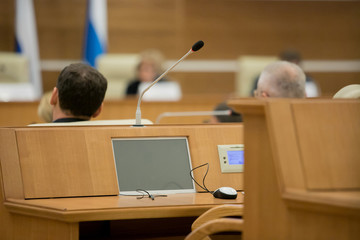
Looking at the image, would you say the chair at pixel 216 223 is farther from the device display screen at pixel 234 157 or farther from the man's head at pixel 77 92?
the man's head at pixel 77 92

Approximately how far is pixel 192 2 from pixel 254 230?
7.45m

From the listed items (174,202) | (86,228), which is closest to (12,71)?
(86,228)

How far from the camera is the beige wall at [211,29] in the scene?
888 cm

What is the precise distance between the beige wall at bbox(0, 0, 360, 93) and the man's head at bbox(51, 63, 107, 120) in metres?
6.01

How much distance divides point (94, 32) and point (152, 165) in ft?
19.6

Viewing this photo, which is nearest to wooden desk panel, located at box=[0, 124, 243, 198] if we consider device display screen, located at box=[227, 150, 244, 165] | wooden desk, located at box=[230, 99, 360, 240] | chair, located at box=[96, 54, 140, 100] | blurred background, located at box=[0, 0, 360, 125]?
device display screen, located at box=[227, 150, 244, 165]

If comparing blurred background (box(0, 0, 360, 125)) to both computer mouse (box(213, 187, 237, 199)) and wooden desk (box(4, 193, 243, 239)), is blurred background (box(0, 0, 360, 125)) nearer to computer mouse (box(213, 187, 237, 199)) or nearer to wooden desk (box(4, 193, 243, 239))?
computer mouse (box(213, 187, 237, 199))

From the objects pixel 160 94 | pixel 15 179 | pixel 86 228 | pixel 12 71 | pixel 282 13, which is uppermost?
pixel 282 13

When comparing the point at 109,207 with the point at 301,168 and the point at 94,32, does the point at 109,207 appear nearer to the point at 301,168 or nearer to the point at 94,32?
the point at 301,168


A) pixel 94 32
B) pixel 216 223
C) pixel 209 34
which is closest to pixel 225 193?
pixel 216 223

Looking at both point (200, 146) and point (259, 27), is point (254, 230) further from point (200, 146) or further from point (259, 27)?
point (259, 27)

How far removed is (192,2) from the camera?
904 cm

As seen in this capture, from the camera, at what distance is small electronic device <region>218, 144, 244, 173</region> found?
112 inches

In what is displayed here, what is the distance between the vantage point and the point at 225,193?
2592 millimetres
